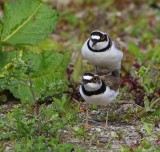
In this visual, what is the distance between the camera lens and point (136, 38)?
9.55m

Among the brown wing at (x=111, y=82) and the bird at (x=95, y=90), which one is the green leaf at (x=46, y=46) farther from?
the bird at (x=95, y=90)

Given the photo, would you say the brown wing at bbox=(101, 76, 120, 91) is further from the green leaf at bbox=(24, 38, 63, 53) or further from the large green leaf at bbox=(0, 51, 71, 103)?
the green leaf at bbox=(24, 38, 63, 53)

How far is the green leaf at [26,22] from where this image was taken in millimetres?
6691

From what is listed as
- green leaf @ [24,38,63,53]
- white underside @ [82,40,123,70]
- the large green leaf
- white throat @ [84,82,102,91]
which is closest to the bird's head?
white underside @ [82,40,123,70]

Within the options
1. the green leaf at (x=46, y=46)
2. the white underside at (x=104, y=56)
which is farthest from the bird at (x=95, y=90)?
the green leaf at (x=46, y=46)

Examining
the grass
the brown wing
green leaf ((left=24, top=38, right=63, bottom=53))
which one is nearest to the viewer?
the grass

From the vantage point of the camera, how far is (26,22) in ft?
22.1

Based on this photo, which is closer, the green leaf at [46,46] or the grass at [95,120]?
the grass at [95,120]

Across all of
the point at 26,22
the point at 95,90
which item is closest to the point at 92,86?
the point at 95,90

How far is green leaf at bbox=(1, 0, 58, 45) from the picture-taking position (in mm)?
6691

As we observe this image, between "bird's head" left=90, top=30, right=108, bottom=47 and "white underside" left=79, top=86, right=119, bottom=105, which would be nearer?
"white underside" left=79, top=86, right=119, bottom=105

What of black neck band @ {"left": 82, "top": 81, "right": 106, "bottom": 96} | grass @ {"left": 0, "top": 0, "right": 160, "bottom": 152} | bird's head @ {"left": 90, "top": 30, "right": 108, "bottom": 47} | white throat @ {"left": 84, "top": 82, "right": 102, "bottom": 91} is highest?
bird's head @ {"left": 90, "top": 30, "right": 108, "bottom": 47}

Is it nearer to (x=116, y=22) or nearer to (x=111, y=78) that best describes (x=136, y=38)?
(x=116, y=22)

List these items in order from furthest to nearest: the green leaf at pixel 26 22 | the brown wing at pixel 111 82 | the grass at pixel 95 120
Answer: the green leaf at pixel 26 22, the brown wing at pixel 111 82, the grass at pixel 95 120
